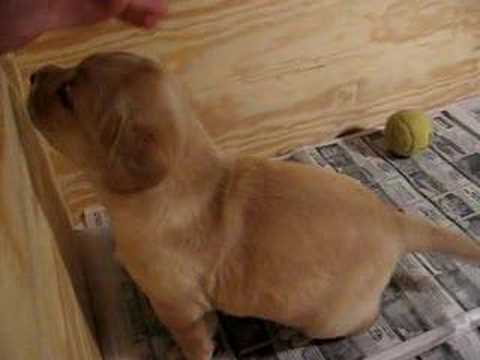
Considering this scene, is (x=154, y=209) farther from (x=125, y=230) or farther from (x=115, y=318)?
(x=115, y=318)

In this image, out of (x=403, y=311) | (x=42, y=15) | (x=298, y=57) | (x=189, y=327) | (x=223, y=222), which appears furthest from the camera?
(x=298, y=57)

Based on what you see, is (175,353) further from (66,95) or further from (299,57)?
(299,57)

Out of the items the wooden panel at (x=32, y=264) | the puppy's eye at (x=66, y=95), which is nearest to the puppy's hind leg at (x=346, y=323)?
the wooden panel at (x=32, y=264)

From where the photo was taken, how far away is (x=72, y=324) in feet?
2.93

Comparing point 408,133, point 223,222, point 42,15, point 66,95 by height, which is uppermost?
point 42,15

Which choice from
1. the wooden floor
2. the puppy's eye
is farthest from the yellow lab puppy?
the wooden floor

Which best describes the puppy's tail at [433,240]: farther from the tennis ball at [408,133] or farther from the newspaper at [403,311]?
the tennis ball at [408,133]

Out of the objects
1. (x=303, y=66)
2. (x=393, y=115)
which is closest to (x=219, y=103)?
(x=303, y=66)

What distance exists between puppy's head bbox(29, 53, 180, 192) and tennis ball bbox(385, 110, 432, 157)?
2.64 ft

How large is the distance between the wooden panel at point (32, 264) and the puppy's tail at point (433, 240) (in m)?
0.56

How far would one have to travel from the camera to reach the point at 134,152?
0.81 meters

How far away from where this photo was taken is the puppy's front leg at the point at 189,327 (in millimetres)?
1032

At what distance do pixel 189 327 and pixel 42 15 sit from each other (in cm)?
63

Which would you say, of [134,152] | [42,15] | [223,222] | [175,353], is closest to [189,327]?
[175,353]
